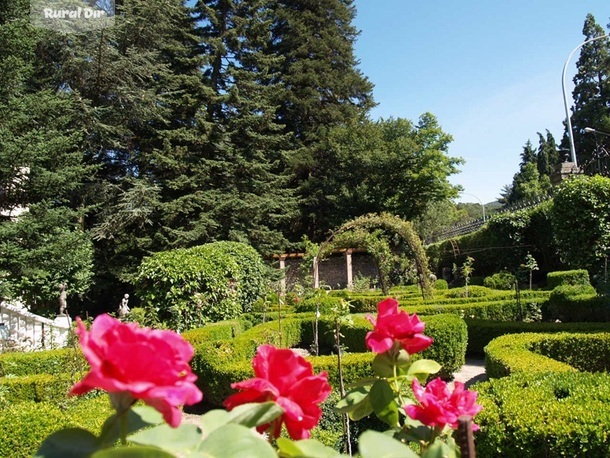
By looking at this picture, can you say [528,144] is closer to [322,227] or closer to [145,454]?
[322,227]

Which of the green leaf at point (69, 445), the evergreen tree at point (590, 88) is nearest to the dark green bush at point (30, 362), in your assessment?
the green leaf at point (69, 445)

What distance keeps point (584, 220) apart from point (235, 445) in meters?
11.2

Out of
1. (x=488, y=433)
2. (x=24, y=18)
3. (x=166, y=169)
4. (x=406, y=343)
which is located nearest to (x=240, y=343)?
(x=488, y=433)

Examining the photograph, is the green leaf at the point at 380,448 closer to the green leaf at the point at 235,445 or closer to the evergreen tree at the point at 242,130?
the green leaf at the point at 235,445

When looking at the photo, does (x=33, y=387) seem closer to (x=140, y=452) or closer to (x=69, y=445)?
(x=69, y=445)

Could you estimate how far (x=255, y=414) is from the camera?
0.61m

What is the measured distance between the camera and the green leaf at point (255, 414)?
60 centimetres

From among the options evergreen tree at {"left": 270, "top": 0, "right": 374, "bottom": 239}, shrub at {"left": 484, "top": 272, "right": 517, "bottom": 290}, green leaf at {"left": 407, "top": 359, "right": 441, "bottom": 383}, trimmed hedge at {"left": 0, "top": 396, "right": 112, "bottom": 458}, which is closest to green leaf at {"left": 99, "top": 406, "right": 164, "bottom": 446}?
green leaf at {"left": 407, "top": 359, "right": 441, "bottom": 383}

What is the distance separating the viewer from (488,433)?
3.01 m

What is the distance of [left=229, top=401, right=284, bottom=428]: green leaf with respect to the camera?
1.98ft

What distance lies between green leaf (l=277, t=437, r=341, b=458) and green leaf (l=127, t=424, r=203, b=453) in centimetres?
11

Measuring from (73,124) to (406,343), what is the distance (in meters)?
18.2

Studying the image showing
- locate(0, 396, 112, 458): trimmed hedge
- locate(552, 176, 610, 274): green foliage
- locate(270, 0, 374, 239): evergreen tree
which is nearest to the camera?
locate(0, 396, 112, 458): trimmed hedge

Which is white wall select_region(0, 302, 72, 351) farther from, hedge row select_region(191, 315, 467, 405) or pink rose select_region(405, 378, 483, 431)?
pink rose select_region(405, 378, 483, 431)
